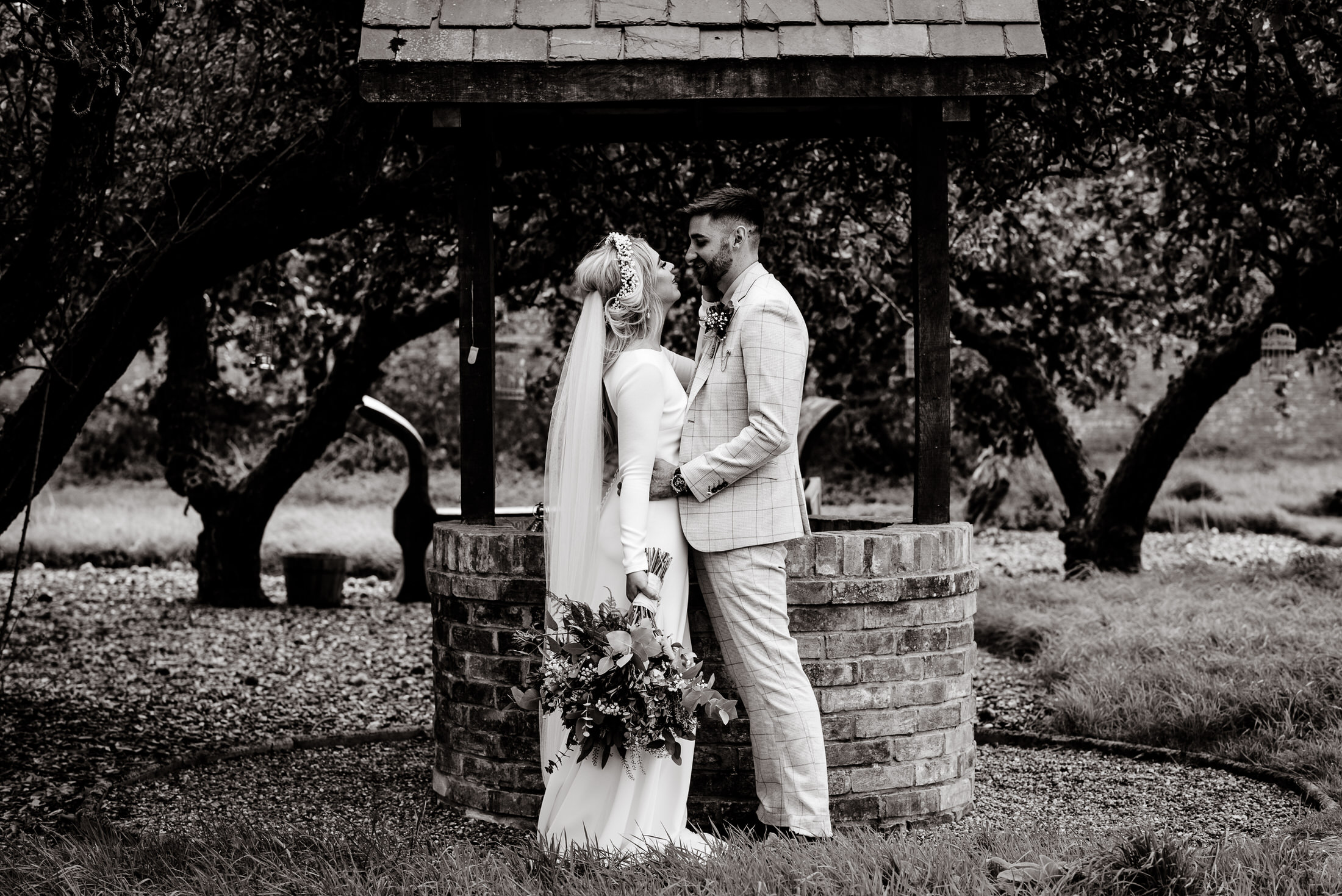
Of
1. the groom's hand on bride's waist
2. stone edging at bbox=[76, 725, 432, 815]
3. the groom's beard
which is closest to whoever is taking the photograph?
the groom's hand on bride's waist

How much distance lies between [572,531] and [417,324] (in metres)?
6.48

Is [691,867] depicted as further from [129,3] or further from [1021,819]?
[129,3]

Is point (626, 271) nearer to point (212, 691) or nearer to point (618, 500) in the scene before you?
point (618, 500)

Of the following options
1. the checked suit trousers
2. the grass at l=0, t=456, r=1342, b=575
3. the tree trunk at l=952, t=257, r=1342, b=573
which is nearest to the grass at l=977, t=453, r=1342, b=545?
the grass at l=0, t=456, r=1342, b=575

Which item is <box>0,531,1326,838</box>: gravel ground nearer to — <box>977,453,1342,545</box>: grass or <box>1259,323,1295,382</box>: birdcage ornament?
<box>1259,323,1295,382</box>: birdcage ornament

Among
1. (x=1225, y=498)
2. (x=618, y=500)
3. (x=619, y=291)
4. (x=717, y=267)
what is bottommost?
(x=1225, y=498)

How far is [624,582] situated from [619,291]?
3.16 ft

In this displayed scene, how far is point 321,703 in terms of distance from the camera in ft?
26.1

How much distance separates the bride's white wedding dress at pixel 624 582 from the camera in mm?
4449

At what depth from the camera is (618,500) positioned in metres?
4.59

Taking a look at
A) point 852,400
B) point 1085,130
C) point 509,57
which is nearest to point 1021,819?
point 509,57

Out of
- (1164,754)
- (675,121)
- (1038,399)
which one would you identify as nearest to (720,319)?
(675,121)

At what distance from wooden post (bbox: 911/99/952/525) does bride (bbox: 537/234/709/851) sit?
3.89 feet

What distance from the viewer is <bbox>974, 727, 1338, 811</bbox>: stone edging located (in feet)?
18.2
